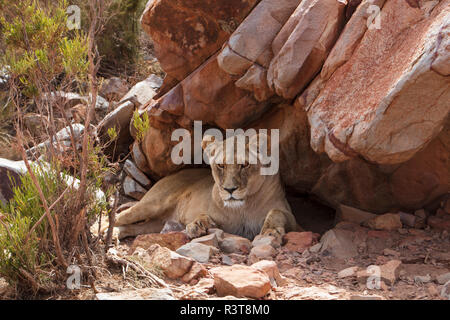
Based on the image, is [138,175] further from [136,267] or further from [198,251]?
[136,267]

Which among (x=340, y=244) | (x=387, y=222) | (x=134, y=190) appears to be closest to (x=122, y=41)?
(x=134, y=190)

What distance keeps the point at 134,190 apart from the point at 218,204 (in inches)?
103

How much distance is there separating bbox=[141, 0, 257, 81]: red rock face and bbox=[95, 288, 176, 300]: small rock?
4.29 metres

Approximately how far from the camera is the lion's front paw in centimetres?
636

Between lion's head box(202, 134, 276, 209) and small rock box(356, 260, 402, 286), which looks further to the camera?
lion's head box(202, 134, 276, 209)

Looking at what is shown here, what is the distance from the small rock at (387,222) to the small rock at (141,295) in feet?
10.6

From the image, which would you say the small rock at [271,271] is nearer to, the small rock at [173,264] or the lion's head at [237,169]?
the small rock at [173,264]

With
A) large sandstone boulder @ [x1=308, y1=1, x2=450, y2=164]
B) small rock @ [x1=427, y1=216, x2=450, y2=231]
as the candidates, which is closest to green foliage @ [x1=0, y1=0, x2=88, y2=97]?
large sandstone boulder @ [x1=308, y1=1, x2=450, y2=164]

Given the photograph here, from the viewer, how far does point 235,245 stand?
570 centimetres

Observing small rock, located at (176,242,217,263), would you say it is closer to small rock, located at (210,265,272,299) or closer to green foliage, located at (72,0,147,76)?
small rock, located at (210,265,272,299)

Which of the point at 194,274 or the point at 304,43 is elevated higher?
the point at 304,43

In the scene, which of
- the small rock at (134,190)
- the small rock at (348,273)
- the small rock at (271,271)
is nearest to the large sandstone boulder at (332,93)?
the small rock at (134,190)

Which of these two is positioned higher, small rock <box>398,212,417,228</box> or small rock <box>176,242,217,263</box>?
small rock <box>398,212,417,228</box>

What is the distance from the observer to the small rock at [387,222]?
236 inches
